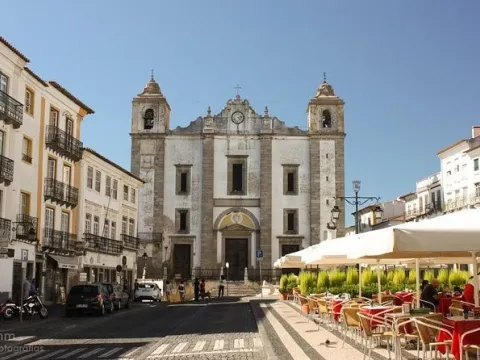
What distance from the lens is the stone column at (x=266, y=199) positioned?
2064 inches

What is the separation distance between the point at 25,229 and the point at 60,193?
15.6ft

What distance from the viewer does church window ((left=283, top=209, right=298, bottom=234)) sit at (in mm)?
53125

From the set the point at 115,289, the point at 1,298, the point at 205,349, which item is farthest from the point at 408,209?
the point at 205,349

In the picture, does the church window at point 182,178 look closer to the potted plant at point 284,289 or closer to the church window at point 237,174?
the church window at point 237,174

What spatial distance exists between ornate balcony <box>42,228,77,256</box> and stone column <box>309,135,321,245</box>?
2295 cm

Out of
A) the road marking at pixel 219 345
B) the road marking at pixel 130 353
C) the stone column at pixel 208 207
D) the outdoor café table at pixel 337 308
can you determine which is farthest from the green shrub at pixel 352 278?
the stone column at pixel 208 207

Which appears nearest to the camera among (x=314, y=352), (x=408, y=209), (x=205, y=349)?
(x=314, y=352)

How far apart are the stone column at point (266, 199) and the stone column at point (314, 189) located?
10.9 feet

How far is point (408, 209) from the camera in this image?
67.4m

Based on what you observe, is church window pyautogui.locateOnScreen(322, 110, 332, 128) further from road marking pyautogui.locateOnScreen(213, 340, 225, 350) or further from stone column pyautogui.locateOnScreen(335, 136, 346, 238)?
road marking pyautogui.locateOnScreen(213, 340, 225, 350)

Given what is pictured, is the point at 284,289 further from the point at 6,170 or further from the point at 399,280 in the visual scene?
the point at 6,170

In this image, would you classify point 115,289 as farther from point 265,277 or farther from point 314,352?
point 265,277

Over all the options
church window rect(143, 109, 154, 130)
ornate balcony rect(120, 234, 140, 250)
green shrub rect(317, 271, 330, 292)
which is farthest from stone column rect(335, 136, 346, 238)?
green shrub rect(317, 271, 330, 292)

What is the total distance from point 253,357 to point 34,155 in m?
20.6
